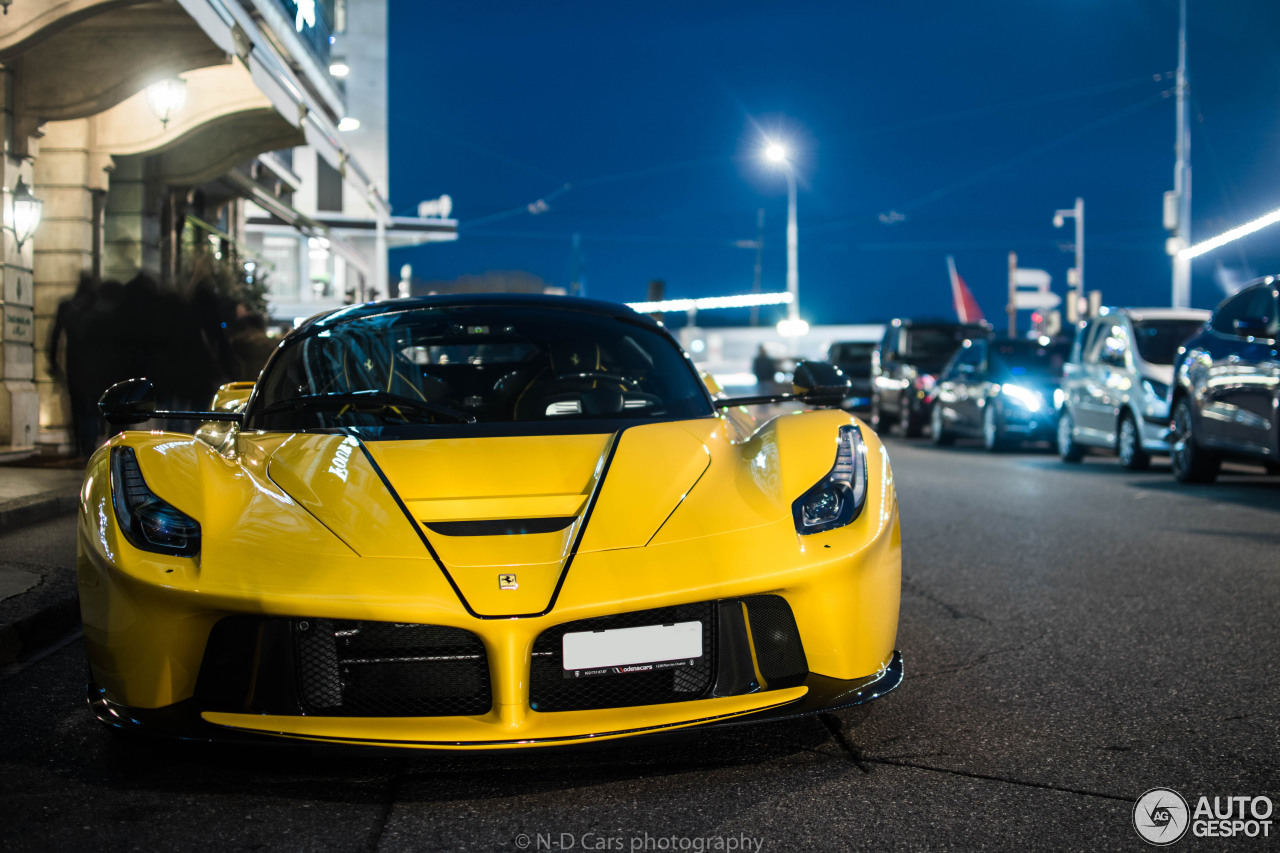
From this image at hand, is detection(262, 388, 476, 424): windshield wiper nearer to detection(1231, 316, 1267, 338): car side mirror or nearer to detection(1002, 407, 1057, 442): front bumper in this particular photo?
detection(1231, 316, 1267, 338): car side mirror

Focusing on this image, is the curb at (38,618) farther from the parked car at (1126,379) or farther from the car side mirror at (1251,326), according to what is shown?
the parked car at (1126,379)

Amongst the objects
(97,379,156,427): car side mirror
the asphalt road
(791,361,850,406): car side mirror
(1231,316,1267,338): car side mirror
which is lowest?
the asphalt road

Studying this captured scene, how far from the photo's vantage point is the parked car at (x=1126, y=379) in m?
12.3

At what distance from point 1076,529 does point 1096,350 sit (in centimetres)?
662

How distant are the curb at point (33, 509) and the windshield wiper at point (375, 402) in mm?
4182

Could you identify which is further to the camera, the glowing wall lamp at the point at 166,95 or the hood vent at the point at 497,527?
the glowing wall lamp at the point at 166,95

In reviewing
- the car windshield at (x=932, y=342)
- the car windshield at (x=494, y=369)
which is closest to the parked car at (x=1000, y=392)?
the car windshield at (x=932, y=342)

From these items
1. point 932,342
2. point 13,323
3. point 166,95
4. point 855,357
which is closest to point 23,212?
point 13,323

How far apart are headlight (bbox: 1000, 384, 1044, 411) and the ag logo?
14338 millimetres

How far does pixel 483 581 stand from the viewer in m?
2.78

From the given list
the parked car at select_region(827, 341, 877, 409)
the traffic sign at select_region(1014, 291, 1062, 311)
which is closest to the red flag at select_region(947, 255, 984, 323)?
the traffic sign at select_region(1014, 291, 1062, 311)

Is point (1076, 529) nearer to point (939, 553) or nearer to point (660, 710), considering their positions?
point (939, 553)

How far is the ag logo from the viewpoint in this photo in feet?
8.42

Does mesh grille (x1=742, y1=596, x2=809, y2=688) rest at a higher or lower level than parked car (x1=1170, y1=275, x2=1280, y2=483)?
lower
